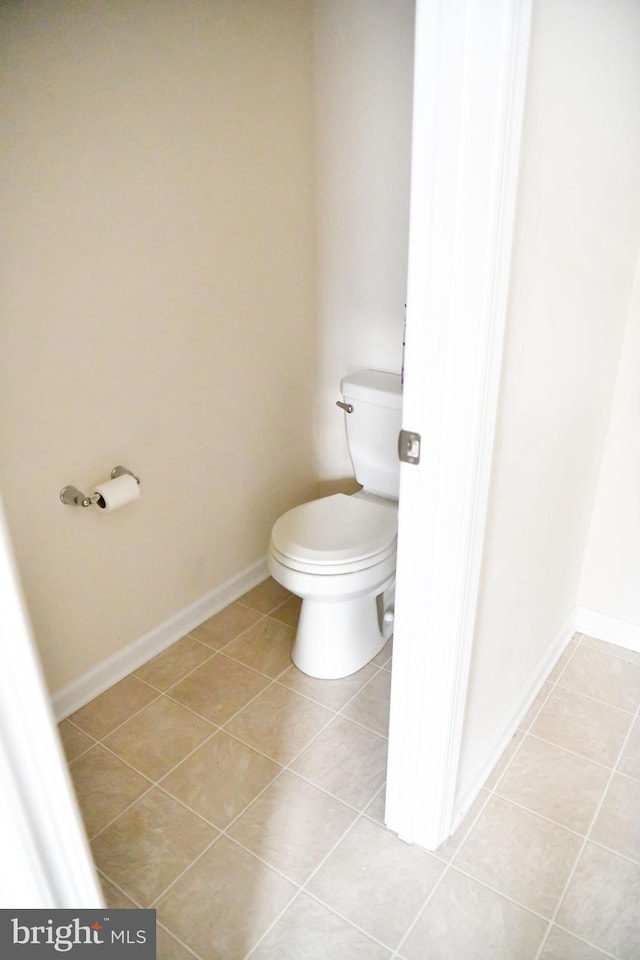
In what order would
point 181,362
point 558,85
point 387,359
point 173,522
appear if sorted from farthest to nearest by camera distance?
point 387,359, point 173,522, point 181,362, point 558,85

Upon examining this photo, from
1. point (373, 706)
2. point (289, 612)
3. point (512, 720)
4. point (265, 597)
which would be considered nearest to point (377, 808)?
point (373, 706)

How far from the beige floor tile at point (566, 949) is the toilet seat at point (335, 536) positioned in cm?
91

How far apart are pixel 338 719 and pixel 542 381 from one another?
108cm

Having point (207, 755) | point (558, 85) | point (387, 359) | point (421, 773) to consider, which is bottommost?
point (207, 755)

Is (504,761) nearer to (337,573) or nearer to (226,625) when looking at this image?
(337,573)

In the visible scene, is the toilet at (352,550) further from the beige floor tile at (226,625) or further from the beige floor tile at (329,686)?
the beige floor tile at (226,625)

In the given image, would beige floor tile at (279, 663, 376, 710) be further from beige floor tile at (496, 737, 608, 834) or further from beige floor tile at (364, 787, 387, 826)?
beige floor tile at (496, 737, 608, 834)

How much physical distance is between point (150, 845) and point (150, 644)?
657mm

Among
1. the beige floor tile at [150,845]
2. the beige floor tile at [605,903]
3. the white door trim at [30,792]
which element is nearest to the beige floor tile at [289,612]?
the beige floor tile at [150,845]

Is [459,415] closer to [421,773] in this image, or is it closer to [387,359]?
[421,773]

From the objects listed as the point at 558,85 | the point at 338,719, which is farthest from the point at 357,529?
the point at 558,85

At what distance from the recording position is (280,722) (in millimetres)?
1824

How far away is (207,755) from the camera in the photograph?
5.66 feet

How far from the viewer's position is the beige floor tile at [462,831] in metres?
1.48
